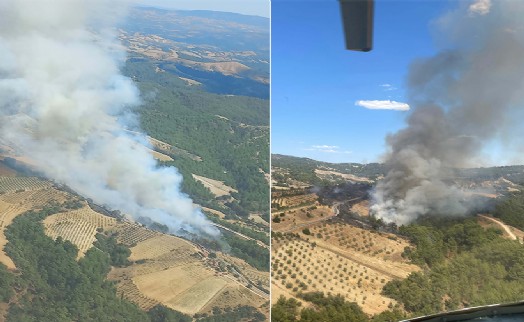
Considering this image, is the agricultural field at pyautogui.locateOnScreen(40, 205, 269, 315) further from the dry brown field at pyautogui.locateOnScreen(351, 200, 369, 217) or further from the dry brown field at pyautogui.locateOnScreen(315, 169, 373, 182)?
the dry brown field at pyautogui.locateOnScreen(315, 169, 373, 182)

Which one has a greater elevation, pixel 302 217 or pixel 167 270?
pixel 302 217

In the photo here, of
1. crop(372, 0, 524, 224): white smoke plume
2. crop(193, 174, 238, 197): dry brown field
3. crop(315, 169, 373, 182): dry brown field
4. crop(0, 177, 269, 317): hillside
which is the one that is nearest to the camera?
crop(372, 0, 524, 224): white smoke plume

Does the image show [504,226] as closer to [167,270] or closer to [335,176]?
[335,176]

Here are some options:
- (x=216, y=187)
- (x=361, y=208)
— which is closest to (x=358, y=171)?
(x=361, y=208)

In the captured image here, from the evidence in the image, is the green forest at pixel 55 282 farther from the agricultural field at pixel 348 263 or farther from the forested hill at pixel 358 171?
the forested hill at pixel 358 171

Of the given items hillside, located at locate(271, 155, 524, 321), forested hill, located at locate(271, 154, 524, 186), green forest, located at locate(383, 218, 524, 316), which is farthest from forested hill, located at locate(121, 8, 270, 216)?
green forest, located at locate(383, 218, 524, 316)

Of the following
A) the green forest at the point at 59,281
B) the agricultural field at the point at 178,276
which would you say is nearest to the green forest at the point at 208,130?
the agricultural field at the point at 178,276
